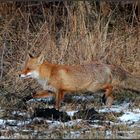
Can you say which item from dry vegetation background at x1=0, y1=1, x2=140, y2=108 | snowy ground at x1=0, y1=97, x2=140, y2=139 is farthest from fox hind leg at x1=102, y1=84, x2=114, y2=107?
dry vegetation background at x1=0, y1=1, x2=140, y2=108

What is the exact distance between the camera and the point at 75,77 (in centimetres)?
813

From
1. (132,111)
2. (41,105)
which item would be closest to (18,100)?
(41,105)

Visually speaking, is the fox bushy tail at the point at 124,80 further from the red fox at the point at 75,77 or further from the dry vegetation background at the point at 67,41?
the dry vegetation background at the point at 67,41

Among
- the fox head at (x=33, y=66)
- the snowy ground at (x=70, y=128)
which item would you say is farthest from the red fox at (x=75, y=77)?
the snowy ground at (x=70, y=128)

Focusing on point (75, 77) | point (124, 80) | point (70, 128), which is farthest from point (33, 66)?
point (70, 128)

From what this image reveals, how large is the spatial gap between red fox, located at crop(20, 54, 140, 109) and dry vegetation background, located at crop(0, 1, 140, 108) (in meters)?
0.84

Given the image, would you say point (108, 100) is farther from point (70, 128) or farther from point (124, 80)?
point (70, 128)

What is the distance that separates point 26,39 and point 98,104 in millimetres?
2570

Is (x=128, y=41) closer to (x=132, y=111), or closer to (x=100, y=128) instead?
(x=132, y=111)

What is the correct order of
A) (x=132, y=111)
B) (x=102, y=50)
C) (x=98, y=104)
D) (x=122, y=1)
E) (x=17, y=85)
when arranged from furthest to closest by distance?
1. (x=122, y=1)
2. (x=102, y=50)
3. (x=17, y=85)
4. (x=98, y=104)
5. (x=132, y=111)

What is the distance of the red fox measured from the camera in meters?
7.96

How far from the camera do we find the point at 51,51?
9.65 m

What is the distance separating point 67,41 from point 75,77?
1.73m

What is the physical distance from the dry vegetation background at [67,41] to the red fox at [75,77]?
84cm
